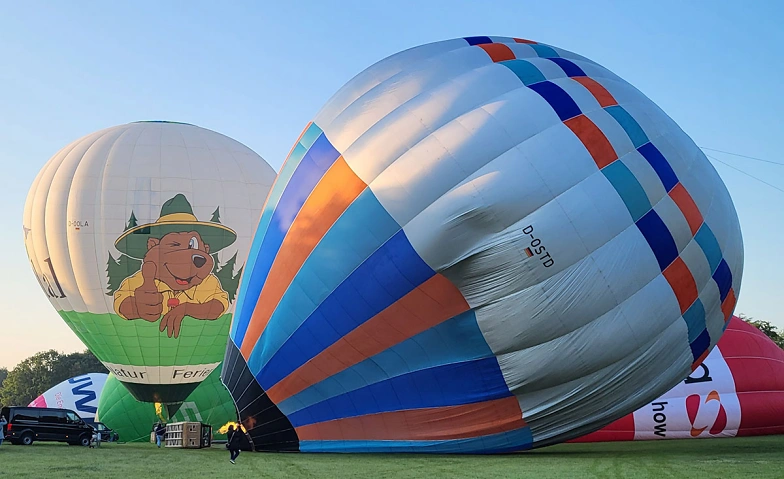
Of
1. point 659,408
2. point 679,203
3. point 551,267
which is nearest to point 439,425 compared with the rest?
point 551,267

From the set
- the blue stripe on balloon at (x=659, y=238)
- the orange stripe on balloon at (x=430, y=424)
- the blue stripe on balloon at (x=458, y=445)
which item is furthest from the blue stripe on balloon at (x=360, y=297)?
the blue stripe on balloon at (x=659, y=238)

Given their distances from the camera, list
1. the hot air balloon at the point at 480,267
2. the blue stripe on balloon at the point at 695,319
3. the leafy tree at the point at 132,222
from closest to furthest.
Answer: the hot air balloon at the point at 480,267 < the blue stripe on balloon at the point at 695,319 < the leafy tree at the point at 132,222

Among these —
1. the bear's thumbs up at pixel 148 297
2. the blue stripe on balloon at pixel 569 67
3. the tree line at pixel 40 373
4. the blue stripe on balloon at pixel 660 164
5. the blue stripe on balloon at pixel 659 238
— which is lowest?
the blue stripe on balloon at pixel 659 238

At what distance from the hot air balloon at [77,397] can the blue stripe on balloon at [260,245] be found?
20.1m

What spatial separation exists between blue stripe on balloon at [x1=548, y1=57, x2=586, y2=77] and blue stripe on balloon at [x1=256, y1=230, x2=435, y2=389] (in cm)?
342

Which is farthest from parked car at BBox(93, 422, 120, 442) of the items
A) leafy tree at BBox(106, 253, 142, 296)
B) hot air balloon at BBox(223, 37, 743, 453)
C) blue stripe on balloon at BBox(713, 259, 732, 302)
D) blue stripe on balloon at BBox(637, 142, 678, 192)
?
A: blue stripe on balloon at BBox(637, 142, 678, 192)

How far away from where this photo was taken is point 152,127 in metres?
19.7

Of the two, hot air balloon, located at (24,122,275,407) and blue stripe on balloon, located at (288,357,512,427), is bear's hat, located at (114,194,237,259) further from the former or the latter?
blue stripe on balloon, located at (288,357,512,427)

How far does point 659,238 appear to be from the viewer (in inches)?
408

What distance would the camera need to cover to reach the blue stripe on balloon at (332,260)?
1027cm

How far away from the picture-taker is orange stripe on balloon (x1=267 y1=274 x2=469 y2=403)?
1010 centimetres

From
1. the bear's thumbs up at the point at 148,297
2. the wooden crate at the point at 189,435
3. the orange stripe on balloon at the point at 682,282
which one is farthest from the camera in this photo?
the bear's thumbs up at the point at 148,297

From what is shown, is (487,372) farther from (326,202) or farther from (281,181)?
(281,181)

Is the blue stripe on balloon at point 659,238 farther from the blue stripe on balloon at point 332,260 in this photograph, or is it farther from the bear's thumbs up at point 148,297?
the bear's thumbs up at point 148,297
